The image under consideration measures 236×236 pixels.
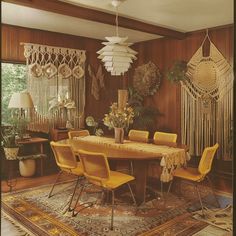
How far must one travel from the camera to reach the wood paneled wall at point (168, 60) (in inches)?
224

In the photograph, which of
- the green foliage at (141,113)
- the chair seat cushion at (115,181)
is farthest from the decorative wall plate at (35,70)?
the chair seat cushion at (115,181)

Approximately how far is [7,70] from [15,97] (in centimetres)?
82

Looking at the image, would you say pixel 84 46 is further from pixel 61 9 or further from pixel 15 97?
pixel 61 9

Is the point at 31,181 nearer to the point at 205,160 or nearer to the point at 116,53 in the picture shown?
the point at 116,53

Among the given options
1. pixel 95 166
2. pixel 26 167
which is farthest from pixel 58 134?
pixel 95 166

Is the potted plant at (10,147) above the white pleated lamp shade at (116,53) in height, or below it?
below

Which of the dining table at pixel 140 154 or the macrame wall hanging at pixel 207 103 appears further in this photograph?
the macrame wall hanging at pixel 207 103

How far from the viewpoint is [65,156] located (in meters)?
3.52

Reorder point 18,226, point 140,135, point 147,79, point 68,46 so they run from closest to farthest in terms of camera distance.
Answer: point 18,226 → point 140,135 → point 68,46 → point 147,79

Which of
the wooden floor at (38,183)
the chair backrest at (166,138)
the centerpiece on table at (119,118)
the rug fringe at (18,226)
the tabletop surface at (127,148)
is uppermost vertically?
the centerpiece on table at (119,118)

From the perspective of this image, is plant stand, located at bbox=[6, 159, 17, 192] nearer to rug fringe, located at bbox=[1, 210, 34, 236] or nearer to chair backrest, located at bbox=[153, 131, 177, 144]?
rug fringe, located at bbox=[1, 210, 34, 236]

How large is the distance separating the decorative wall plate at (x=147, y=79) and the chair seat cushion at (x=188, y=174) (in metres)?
2.85

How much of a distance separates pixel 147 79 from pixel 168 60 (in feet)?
1.85

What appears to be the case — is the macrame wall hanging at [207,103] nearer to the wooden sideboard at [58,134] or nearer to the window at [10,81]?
the wooden sideboard at [58,134]
